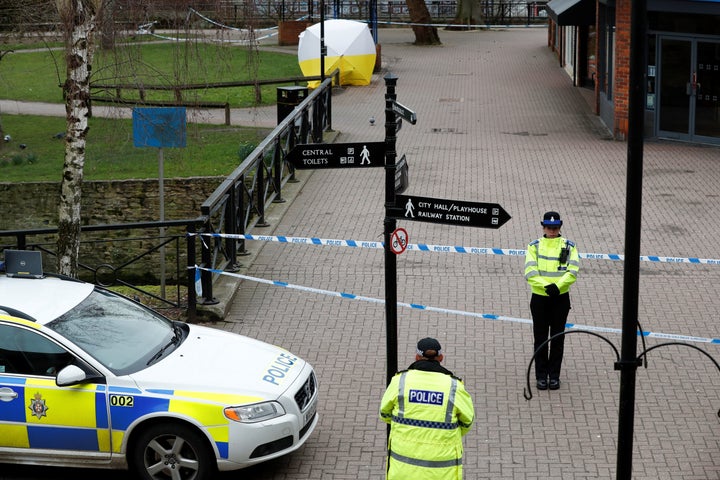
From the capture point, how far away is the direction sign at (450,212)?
25.8 ft

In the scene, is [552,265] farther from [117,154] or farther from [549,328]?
[117,154]

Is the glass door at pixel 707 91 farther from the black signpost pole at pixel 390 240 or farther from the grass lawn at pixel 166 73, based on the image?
the black signpost pole at pixel 390 240

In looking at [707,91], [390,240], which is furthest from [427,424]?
[707,91]

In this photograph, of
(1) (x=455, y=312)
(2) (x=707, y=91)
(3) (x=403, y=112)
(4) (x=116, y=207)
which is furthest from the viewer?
(4) (x=116, y=207)

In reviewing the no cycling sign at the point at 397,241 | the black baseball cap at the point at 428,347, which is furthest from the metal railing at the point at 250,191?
the black baseball cap at the point at 428,347

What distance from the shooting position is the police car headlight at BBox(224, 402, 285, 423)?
26.0 ft

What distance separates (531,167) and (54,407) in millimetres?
13418

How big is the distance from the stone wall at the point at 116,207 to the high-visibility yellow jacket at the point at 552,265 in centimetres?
1248

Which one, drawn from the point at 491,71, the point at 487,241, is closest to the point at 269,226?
the point at 487,241

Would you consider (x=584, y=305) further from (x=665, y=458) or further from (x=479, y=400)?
(x=665, y=458)

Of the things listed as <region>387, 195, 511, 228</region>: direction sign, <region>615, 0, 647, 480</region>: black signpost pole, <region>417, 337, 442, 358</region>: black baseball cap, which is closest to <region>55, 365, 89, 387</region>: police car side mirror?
<region>387, 195, 511, 228</region>: direction sign

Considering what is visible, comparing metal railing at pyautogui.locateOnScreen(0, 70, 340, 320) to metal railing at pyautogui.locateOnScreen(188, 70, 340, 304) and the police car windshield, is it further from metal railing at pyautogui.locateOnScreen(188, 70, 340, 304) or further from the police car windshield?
the police car windshield

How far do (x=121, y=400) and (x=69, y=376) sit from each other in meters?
0.42

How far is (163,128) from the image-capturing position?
14367 mm
